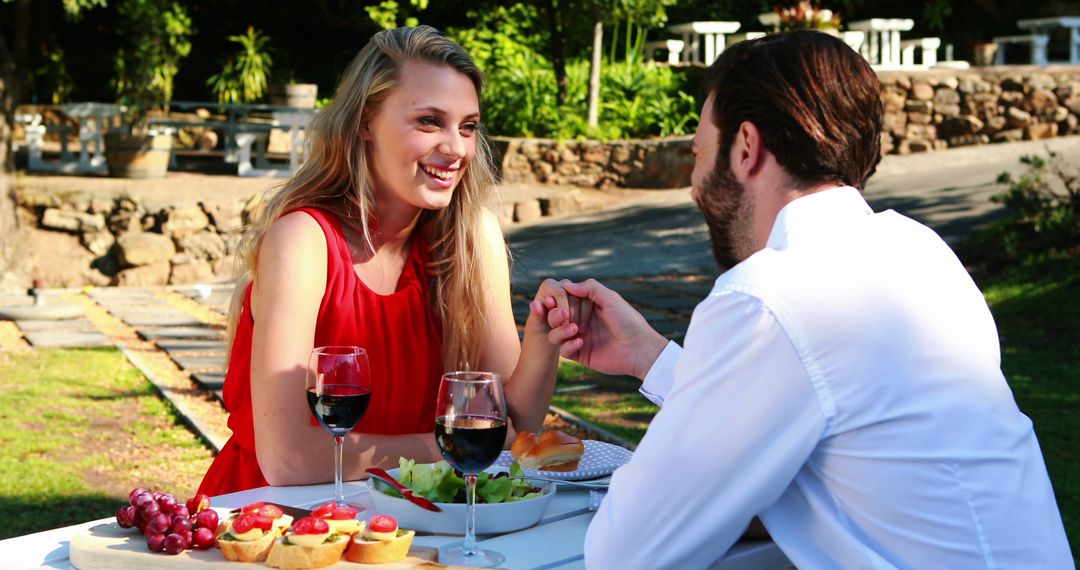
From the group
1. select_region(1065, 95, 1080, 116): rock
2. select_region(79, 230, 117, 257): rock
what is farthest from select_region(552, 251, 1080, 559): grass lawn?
select_region(79, 230, 117, 257): rock

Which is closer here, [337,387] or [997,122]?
[337,387]

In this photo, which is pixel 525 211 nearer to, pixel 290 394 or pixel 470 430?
pixel 290 394

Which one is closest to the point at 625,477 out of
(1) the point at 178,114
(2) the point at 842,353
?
(2) the point at 842,353

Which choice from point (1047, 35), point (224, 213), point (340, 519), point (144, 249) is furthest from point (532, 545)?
point (1047, 35)

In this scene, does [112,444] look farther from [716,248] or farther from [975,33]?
[975,33]

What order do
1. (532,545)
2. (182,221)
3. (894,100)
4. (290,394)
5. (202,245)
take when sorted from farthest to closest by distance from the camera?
(894,100), (182,221), (202,245), (290,394), (532,545)

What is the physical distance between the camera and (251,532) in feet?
5.69

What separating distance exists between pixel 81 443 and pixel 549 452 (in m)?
4.02

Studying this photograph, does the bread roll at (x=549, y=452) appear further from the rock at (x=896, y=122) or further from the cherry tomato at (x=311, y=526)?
the rock at (x=896, y=122)

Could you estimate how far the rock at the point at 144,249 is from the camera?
1136 centimetres

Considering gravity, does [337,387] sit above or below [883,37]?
below

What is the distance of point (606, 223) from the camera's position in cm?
1218

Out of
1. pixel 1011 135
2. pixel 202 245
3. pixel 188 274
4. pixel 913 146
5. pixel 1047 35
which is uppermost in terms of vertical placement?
pixel 1047 35

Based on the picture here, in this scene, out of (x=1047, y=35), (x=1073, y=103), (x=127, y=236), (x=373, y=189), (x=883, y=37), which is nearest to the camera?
(x=373, y=189)
